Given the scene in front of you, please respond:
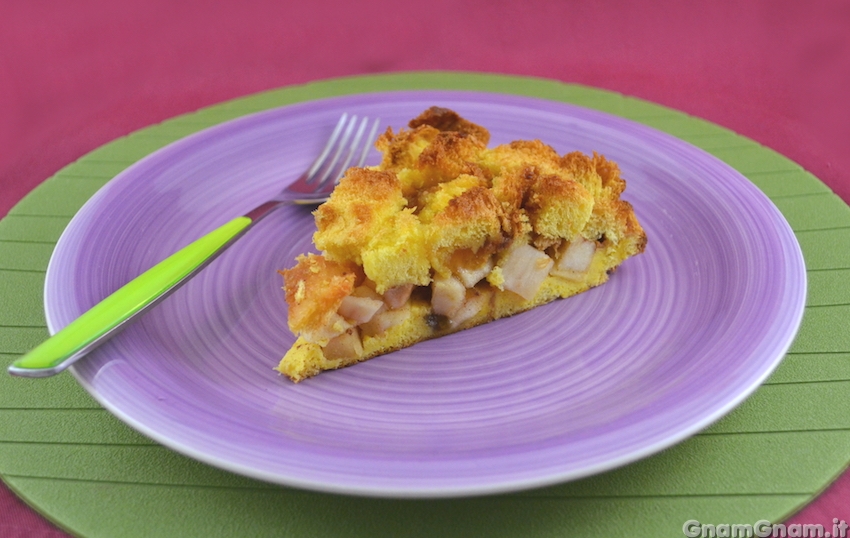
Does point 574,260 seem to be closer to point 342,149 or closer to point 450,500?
Answer: point 450,500

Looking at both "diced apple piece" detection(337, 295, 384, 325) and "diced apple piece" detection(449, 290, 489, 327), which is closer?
"diced apple piece" detection(337, 295, 384, 325)

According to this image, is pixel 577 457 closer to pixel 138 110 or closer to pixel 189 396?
pixel 189 396

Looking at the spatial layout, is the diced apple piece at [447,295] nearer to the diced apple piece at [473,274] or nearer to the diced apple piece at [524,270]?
the diced apple piece at [473,274]

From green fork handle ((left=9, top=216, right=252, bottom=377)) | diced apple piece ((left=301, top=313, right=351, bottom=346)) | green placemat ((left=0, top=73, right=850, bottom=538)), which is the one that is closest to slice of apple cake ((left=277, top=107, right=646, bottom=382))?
diced apple piece ((left=301, top=313, right=351, bottom=346))

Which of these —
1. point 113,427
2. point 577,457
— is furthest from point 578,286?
point 113,427

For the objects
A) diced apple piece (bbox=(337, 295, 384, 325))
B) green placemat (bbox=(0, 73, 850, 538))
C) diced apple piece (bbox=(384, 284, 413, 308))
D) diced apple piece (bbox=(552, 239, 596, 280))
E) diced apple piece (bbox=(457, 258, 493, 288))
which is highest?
diced apple piece (bbox=(552, 239, 596, 280))

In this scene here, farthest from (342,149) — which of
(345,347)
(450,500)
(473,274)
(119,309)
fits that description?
(450,500)

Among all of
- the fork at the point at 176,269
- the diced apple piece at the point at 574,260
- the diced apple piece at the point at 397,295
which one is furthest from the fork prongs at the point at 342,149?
the diced apple piece at the point at 574,260

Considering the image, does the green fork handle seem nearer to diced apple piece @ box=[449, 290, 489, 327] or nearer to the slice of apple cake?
the slice of apple cake
